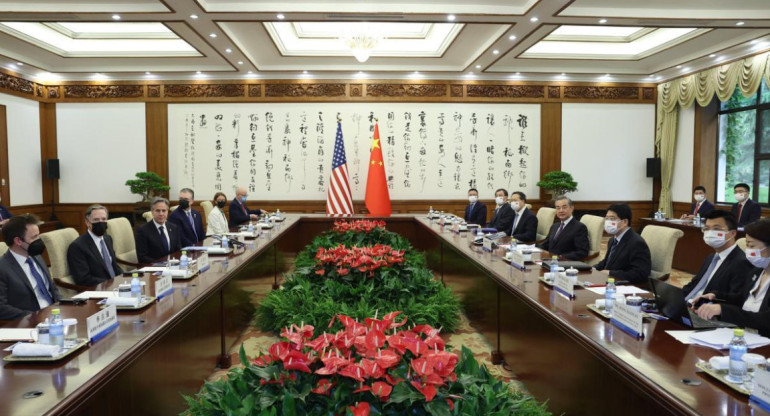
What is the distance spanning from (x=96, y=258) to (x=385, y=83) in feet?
21.3

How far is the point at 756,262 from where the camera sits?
7.97 ft

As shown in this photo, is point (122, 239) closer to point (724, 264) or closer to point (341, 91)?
point (724, 264)

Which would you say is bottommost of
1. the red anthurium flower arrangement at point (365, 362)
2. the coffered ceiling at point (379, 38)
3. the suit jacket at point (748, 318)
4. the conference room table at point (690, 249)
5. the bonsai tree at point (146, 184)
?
the conference room table at point (690, 249)

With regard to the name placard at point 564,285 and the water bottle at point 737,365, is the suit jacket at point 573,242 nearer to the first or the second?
the name placard at point 564,285

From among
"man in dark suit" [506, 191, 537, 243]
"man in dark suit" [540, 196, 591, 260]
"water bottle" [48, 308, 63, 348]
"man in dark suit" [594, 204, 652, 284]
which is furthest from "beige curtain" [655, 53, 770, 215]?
"water bottle" [48, 308, 63, 348]

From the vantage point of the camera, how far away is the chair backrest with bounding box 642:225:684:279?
3816 mm

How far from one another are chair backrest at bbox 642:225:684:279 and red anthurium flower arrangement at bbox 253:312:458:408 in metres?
3.01

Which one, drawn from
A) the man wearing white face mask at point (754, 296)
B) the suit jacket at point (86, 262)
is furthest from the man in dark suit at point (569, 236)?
the suit jacket at point (86, 262)

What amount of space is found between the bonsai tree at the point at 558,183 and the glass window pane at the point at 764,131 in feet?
8.81

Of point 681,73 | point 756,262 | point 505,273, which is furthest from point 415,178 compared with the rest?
point 756,262

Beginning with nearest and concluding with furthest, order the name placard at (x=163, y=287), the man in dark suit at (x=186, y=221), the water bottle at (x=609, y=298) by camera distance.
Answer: the water bottle at (x=609, y=298)
the name placard at (x=163, y=287)
the man in dark suit at (x=186, y=221)

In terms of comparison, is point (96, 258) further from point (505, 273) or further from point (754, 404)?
point (754, 404)

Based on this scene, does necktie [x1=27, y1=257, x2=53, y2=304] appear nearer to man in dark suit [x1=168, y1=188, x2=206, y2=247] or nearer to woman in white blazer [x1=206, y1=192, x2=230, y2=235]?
man in dark suit [x1=168, y1=188, x2=206, y2=247]

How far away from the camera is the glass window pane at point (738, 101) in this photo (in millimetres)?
7811
